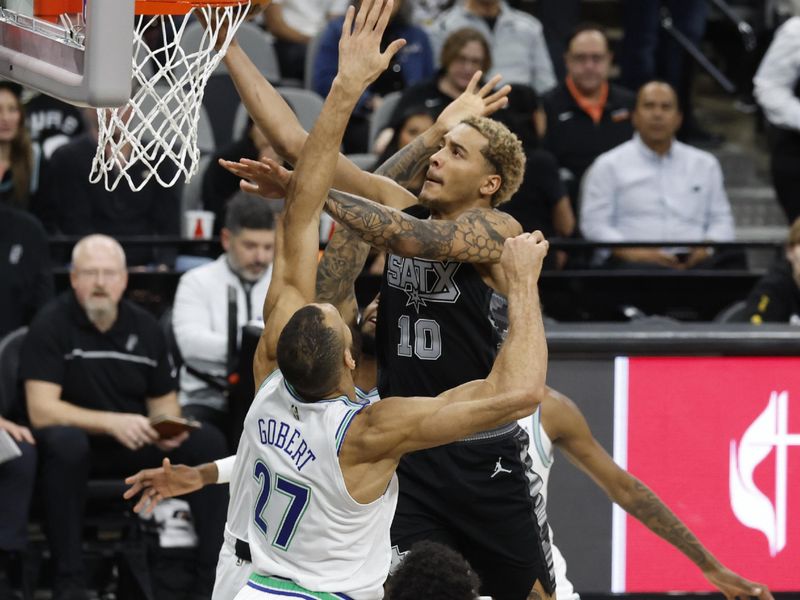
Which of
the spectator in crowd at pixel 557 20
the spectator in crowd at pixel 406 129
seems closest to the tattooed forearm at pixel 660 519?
the spectator in crowd at pixel 406 129

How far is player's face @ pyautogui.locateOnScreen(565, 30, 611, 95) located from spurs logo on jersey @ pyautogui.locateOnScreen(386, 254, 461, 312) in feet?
15.6

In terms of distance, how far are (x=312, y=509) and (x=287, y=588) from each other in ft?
0.78

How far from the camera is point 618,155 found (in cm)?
887

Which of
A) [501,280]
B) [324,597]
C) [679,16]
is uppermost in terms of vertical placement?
[679,16]

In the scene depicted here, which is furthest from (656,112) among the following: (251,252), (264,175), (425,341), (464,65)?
(264,175)

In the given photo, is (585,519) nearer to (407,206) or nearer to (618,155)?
(407,206)

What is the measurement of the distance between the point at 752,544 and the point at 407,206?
243 centimetres

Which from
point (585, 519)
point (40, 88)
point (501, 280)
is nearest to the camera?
point (40, 88)

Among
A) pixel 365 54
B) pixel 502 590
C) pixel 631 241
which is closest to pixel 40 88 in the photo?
pixel 365 54

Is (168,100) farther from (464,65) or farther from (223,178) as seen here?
(464,65)

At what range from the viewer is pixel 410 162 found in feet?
17.7

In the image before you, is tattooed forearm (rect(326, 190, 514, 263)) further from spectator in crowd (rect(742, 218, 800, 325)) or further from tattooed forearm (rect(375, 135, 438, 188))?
spectator in crowd (rect(742, 218, 800, 325))

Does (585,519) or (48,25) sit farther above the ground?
(48,25)

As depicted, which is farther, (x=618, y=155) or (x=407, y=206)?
(x=618, y=155)
